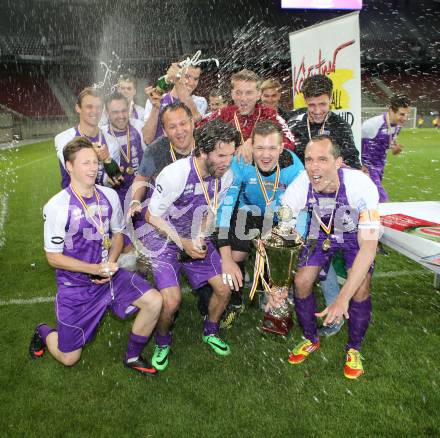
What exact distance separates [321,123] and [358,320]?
1.80 meters

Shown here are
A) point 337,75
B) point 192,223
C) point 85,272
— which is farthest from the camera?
point 337,75

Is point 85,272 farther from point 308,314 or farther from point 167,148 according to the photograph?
point 308,314

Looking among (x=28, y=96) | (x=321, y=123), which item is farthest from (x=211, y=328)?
(x=28, y=96)

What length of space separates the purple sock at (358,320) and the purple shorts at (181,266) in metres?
1.03

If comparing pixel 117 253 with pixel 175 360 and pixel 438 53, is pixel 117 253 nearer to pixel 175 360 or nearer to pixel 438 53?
pixel 175 360

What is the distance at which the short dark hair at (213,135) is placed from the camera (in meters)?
3.12

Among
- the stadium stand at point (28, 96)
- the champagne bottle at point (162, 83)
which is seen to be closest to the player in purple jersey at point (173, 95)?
the champagne bottle at point (162, 83)

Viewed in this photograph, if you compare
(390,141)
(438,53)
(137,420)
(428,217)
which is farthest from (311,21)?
(137,420)

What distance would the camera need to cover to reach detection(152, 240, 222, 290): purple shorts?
11.1 ft

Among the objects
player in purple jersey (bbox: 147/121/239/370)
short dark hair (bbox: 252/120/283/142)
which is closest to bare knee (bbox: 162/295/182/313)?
player in purple jersey (bbox: 147/121/239/370)

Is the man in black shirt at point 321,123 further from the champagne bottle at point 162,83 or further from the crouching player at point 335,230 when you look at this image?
the champagne bottle at point 162,83

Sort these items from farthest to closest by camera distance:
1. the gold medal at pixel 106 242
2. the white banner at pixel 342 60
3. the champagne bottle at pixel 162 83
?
the white banner at pixel 342 60, the champagne bottle at pixel 162 83, the gold medal at pixel 106 242

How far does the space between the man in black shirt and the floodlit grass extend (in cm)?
150

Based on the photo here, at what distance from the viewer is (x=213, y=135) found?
10.2 ft
